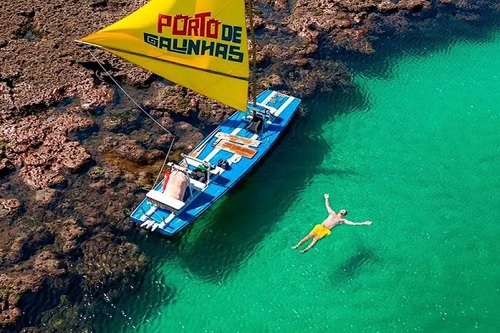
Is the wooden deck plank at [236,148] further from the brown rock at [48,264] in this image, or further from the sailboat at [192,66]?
the brown rock at [48,264]

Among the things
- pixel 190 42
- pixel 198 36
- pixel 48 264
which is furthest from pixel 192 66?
pixel 48 264

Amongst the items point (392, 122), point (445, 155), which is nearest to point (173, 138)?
point (392, 122)

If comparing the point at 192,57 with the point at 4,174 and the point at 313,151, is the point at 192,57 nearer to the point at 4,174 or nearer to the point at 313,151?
the point at 313,151

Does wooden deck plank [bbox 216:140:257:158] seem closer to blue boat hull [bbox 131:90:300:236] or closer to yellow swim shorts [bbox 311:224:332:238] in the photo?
blue boat hull [bbox 131:90:300:236]

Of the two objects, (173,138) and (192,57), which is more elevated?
(192,57)

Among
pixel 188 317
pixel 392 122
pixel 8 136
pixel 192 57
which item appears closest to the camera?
pixel 188 317

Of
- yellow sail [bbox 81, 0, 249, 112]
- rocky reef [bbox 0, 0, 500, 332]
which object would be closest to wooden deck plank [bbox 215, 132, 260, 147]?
rocky reef [bbox 0, 0, 500, 332]
